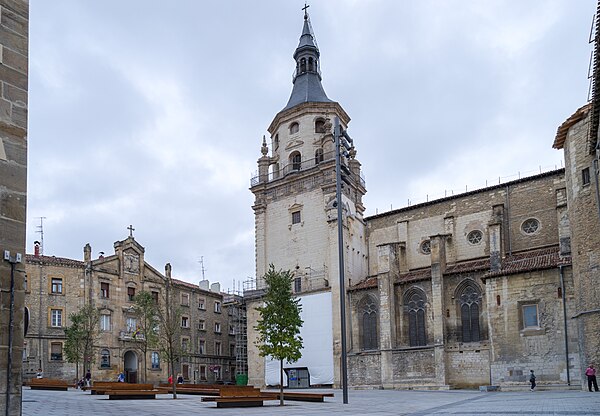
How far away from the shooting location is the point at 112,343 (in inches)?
1981

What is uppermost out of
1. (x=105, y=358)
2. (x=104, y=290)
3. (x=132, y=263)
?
(x=132, y=263)

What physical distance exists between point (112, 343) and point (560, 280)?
34.0 m

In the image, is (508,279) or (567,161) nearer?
(567,161)

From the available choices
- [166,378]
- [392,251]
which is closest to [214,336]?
[166,378]

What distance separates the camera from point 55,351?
153ft

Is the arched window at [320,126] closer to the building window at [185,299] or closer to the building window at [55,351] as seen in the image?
the building window at [185,299]

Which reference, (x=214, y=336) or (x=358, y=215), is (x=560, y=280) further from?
(x=214, y=336)

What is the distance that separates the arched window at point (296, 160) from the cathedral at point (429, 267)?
0.62ft

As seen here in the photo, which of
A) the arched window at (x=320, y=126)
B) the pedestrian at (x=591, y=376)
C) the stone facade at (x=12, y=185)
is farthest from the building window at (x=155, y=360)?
the stone facade at (x=12, y=185)

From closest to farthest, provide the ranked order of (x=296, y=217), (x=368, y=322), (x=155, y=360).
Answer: (x=368, y=322)
(x=296, y=217)
(x=155, y=360)

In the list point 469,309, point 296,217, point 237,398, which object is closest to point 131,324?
point 296,217

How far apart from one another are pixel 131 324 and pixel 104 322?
2.90 meters

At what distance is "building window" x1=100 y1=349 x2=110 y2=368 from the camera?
4919cm

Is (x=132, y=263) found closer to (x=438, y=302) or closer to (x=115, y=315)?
(x=115, y=315)
